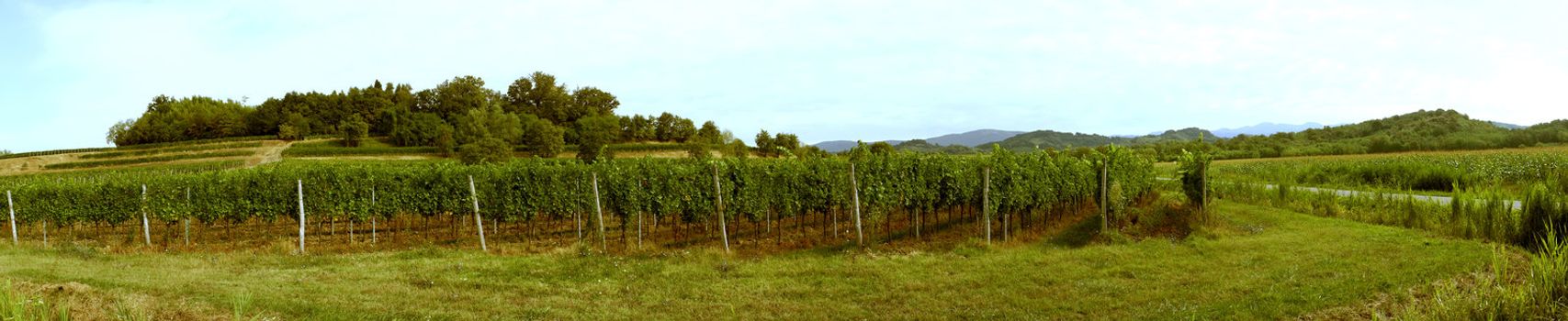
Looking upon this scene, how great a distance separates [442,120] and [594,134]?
26025 mm

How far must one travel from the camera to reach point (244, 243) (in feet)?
58.1

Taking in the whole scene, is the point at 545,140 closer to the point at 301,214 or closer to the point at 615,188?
the point at 301,214

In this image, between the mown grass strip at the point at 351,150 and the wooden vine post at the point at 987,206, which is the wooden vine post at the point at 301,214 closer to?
the wooden vine post at the point at 987,206

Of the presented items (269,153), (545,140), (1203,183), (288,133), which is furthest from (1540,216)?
(288,133)

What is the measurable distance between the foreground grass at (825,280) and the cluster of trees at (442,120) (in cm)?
6259

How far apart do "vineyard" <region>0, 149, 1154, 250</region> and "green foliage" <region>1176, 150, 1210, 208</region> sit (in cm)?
134

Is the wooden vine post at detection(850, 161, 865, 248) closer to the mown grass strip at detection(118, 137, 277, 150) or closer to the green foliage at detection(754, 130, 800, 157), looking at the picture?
the green foliage at detection(754, 130, 800, 157)

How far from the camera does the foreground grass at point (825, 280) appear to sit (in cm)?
880

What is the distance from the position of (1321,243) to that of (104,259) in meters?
24.6

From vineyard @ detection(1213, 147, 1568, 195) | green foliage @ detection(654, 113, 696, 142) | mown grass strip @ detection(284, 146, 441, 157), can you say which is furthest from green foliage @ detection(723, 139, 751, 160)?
mown grass strip @ detection(284, 146, 441, 157)

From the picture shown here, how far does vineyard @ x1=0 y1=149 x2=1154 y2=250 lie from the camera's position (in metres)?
15.9

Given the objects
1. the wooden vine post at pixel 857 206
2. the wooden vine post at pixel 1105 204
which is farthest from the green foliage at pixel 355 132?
the wooden vine post at pixel 1105 204

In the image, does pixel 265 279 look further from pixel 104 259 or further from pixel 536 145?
pixel 536 145

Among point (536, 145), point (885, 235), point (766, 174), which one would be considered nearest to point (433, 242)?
point (766, 174)
